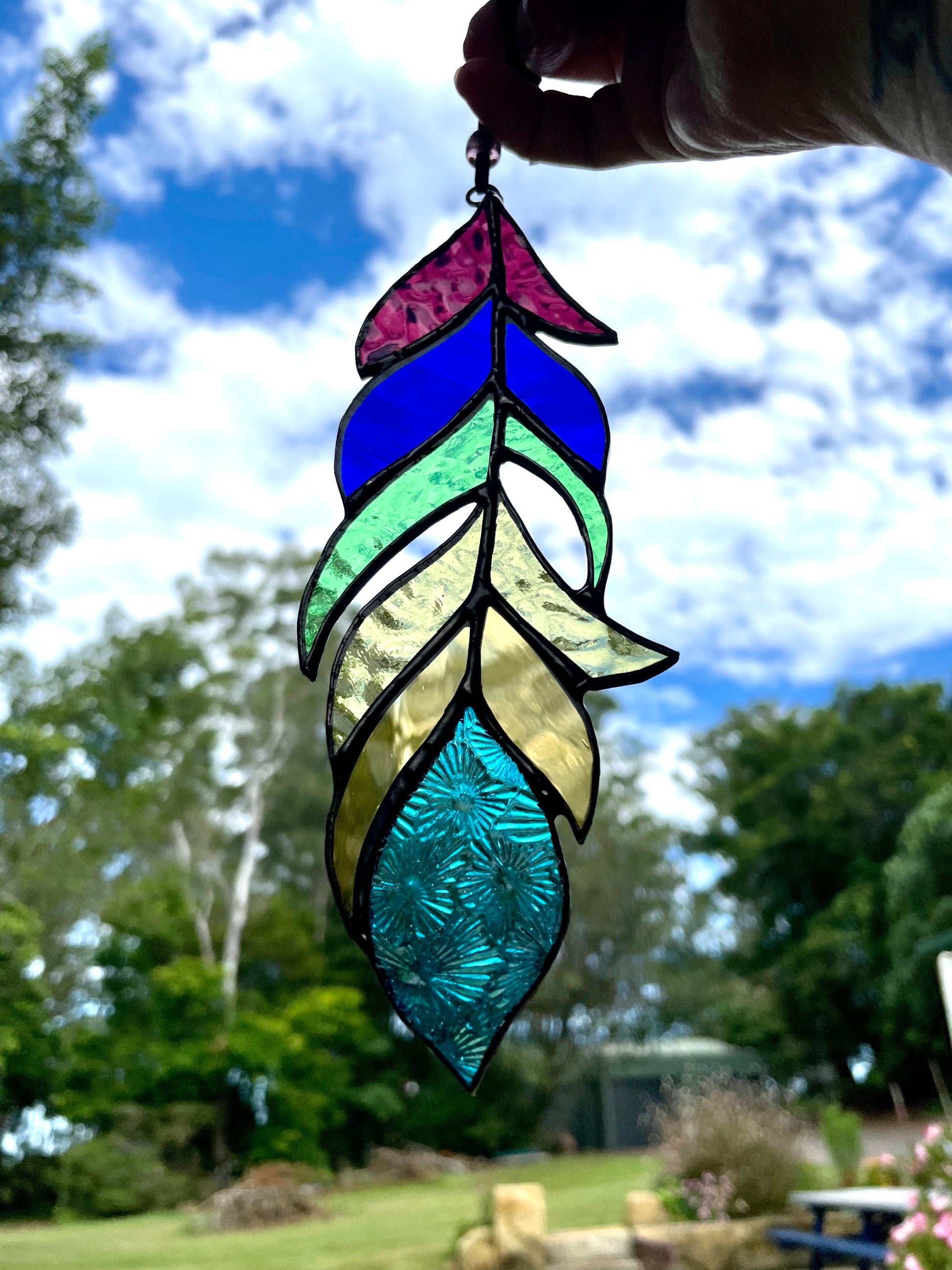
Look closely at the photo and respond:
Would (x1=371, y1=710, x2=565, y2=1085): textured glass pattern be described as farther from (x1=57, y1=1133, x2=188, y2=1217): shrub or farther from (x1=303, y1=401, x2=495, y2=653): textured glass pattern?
(x1=57, y1=1133, x2=188, y2=1217): shrub

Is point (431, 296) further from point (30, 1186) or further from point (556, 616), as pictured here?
point (30, 1186)

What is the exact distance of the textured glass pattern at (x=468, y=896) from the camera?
22.7 inches

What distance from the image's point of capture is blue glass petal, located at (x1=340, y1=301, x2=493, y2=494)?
701 mm

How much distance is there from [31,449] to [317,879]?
7.01 meters

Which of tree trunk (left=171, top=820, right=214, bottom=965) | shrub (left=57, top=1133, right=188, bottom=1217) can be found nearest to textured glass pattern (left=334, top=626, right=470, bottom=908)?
shrub (left=57, top=1133, right=188, bottom=1217)

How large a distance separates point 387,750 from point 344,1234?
751 cm

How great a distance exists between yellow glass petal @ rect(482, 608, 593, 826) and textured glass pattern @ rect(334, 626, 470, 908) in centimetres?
2

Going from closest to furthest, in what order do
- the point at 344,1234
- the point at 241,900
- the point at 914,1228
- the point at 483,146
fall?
1. the point at 483,146
2. the point at 914,1228
3. the point at 344,1234
4. the point at 241,900

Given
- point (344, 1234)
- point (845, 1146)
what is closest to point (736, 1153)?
point (845, 1146)

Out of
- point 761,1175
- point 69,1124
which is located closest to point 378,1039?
point 69,1124

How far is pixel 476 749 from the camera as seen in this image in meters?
0.59

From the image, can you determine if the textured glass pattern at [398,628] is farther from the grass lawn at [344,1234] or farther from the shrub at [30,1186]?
the shrub at [30,1186]

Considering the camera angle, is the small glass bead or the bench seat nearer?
the small glass bead

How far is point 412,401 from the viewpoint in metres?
0.71
